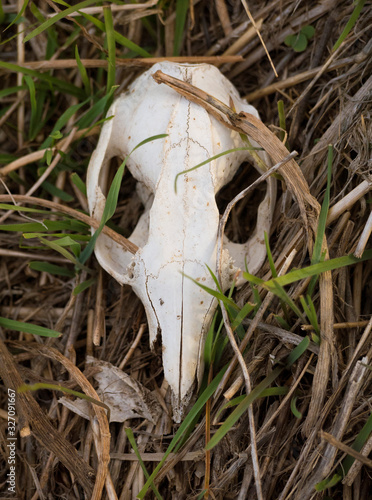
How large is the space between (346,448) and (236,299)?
2.03 ft

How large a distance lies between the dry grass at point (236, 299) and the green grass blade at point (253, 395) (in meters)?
0.05

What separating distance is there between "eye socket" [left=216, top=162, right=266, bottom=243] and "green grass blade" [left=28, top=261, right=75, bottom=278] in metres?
0.66

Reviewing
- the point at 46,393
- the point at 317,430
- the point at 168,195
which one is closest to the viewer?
the point at 317,430

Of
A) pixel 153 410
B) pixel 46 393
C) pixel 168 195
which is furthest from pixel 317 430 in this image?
pixel 46 393

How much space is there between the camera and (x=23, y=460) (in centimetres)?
186

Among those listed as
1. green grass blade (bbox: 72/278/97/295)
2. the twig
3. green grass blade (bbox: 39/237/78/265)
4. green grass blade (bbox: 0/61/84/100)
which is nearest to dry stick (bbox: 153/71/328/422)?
the twig

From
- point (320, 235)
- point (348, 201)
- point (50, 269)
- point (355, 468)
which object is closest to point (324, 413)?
point (355, 468)

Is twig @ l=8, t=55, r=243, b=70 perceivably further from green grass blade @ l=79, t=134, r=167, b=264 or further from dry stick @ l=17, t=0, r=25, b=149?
green grass blade @ l=79, t=134, r=167, b=264

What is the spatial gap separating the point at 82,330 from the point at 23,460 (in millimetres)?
512

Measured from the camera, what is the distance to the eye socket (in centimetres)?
210

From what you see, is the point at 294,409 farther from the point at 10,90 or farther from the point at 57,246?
the point at 10,90

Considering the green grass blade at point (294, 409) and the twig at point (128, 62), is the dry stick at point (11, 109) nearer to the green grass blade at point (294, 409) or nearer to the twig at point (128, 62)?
the twig at point (128, 62)

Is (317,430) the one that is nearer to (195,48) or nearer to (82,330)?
(82,330)

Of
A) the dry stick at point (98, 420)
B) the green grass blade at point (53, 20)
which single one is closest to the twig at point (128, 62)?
the green grass blade at point (53, 20)
